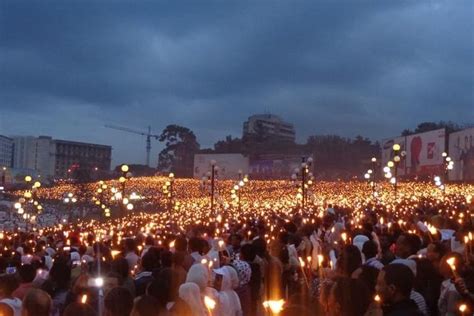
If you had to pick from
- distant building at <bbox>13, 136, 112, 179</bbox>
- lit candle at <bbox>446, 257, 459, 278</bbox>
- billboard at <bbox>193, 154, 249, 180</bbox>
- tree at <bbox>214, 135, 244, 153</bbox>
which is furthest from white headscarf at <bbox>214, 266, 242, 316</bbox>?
distant building at <bbox>13, 136, 112, 179</bbox>

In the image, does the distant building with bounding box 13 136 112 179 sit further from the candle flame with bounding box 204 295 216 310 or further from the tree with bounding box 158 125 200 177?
the candle flame with bounding box 204 295 216 310

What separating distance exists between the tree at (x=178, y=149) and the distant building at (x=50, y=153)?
53.0m

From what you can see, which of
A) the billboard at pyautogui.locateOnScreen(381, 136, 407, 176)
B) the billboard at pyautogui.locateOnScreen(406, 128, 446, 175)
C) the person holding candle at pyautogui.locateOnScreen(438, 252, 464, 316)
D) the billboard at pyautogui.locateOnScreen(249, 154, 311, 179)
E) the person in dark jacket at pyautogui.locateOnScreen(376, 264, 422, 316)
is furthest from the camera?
the billboard at pyautogui.locateOnScreen(249, 154, 311, 179)

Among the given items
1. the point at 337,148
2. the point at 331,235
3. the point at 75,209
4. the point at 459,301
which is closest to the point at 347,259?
the point at 459,301

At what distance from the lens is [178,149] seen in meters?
117

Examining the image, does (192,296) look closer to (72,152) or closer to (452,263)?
(452,263)

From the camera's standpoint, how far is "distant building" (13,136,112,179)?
173625 mm

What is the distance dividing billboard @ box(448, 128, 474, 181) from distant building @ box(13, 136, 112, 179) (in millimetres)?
116492

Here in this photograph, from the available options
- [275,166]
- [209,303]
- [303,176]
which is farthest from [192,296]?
[275,166]

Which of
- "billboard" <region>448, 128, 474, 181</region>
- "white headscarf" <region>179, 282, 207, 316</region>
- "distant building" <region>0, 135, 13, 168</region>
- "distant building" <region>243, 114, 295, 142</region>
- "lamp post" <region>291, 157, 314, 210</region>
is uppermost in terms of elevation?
"distant building" <region>243, 114, 295, 142</region>

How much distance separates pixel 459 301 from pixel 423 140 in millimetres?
63482

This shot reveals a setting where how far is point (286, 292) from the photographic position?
930 centimetres

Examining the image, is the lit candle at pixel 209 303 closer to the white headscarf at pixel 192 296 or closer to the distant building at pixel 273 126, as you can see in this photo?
the white headscarf at pixel 192 296

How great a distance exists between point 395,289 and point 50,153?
598 feet
